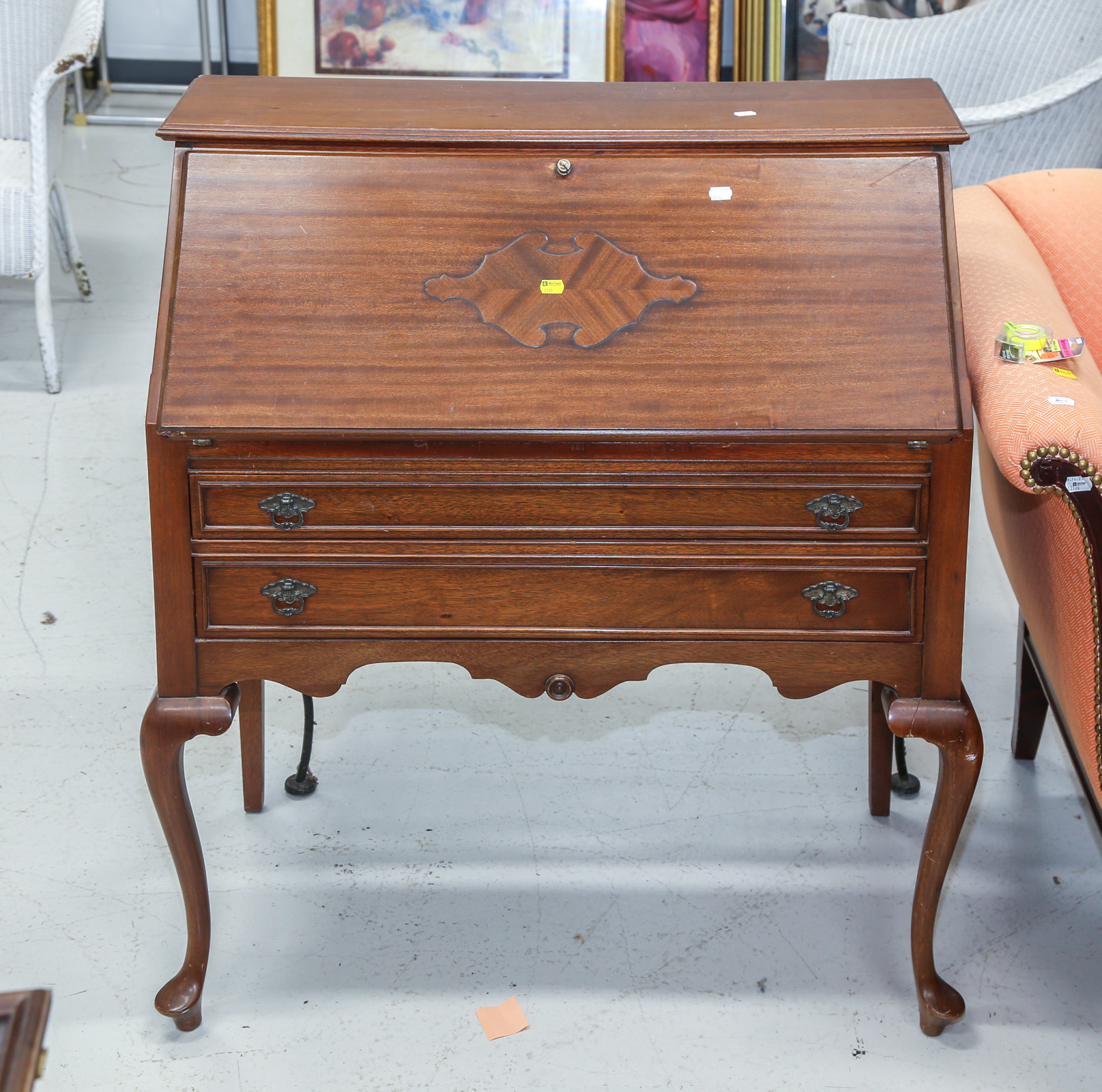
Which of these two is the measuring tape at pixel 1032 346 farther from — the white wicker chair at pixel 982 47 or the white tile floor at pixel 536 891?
the white wicker chair at pixel 982 47

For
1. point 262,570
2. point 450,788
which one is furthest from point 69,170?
point 262,570

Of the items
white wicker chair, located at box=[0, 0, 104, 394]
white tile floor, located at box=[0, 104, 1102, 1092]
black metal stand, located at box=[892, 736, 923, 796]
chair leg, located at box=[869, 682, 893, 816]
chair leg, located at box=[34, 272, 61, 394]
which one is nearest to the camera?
white tile floor, located at box=[0, 104, 1102, 1092]

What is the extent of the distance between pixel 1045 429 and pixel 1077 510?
4.7 inches

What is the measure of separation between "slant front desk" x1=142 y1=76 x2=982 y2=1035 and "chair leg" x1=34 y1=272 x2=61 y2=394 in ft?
7.85

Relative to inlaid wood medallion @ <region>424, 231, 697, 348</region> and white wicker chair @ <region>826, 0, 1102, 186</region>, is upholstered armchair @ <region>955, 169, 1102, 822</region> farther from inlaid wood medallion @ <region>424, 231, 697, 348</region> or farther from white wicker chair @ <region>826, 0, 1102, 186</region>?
white wicker chair @ <region>826, 0, 1102, 186</region>

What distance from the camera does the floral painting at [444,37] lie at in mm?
5855

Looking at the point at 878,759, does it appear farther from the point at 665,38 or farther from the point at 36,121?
the point at 665,38

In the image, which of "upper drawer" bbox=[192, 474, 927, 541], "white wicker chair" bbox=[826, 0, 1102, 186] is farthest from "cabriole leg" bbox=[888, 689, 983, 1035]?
"white wicker chair" bbox=[826, 0, 1102, 186]

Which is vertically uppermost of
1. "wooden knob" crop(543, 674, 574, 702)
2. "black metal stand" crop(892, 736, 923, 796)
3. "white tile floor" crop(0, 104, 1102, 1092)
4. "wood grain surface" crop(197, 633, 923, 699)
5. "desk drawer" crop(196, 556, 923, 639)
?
"desk drawer" crop(196, 556, 923, 639)

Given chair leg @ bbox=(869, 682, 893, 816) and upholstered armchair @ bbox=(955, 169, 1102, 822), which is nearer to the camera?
upholstered armchair @ bbox=(955, 169, 1102, 822)

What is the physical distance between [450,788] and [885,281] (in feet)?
4.10

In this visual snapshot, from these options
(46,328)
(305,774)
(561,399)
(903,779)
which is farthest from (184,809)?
(46,328)

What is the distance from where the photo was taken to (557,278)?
164 centimetres

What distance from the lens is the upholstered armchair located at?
1.59 m
